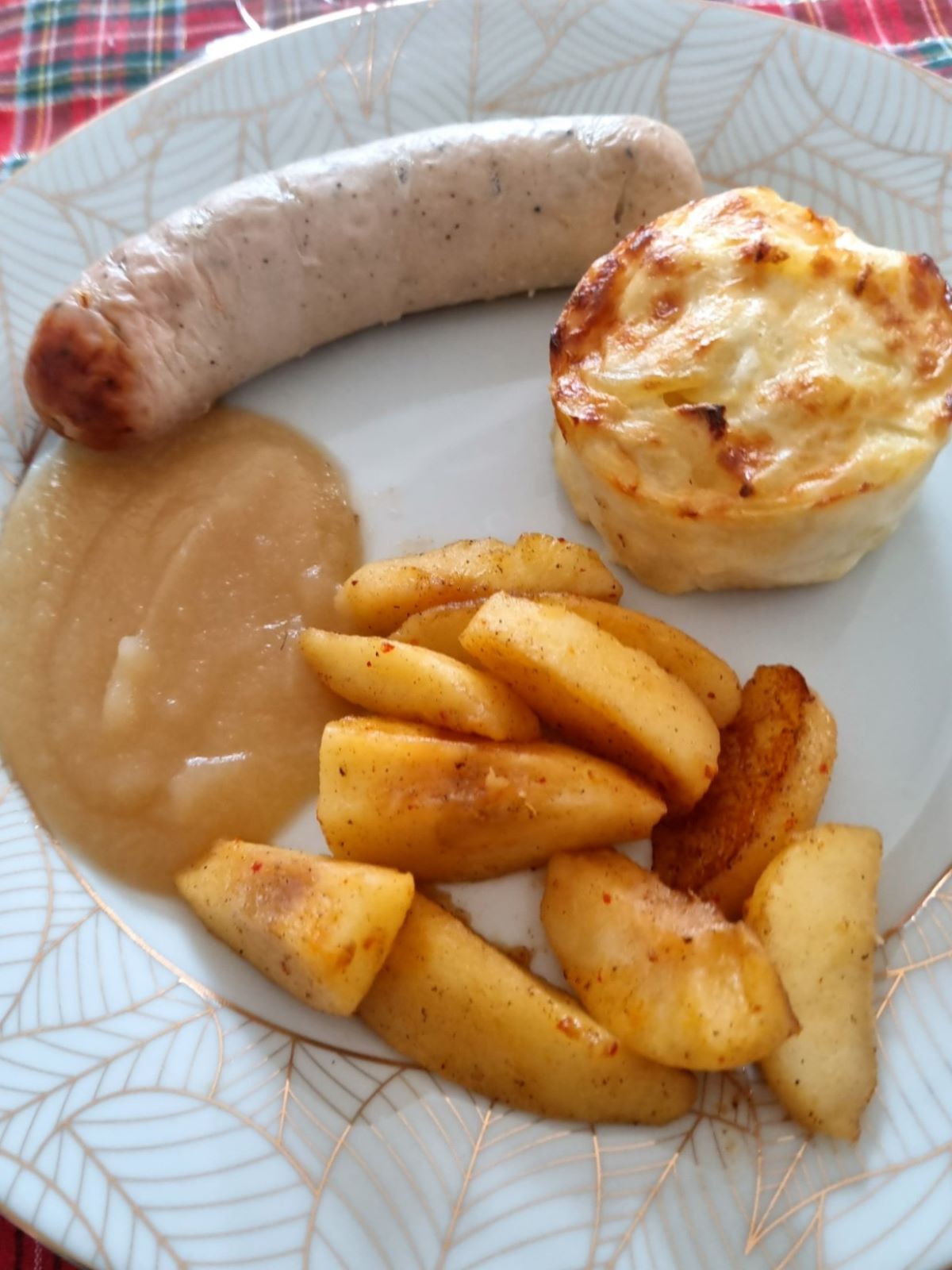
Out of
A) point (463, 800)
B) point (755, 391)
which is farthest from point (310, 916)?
point (755, 391)

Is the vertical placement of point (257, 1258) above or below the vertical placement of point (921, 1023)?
below

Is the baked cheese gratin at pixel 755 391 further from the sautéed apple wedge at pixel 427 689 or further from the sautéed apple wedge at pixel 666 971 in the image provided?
the sautéed apple wedge at pixel 666 971

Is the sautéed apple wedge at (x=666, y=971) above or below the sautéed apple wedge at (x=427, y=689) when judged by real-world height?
below

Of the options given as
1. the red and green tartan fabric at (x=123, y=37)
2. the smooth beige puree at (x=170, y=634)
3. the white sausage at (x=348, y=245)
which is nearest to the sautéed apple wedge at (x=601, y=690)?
the smooth beige puree at (x=170, y=634)

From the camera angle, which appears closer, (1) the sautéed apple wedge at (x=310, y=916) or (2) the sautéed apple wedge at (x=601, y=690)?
(1) the sautéed apple wedge at (x=310, y=916)

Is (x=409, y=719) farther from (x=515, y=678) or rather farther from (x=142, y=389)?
(x=142, y=389)

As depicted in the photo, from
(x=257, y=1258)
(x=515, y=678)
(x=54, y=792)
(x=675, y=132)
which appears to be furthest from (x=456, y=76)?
(x=257, y=1258)

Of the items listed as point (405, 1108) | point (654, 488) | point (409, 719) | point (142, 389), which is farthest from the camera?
point (142, 389)
